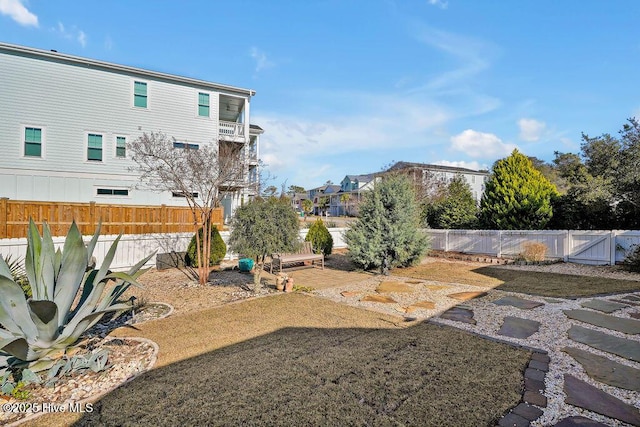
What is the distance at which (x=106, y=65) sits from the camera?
52.0 feet

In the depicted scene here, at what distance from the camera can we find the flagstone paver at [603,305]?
5.81 metres

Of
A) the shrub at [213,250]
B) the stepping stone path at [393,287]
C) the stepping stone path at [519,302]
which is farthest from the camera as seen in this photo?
the shrub at [213,250]

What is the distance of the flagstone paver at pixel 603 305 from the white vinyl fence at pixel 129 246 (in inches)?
410

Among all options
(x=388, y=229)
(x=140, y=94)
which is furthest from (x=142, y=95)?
(x=388, y=229)

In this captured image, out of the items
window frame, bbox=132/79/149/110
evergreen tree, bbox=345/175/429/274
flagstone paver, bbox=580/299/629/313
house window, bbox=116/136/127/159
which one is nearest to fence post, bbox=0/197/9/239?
house window, bbox=116/136/127/159

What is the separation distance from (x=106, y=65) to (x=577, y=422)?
20.8 metres

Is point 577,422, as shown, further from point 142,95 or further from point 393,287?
point 142,95

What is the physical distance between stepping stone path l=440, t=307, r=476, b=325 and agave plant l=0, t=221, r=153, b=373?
496cm

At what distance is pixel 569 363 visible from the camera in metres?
3.64

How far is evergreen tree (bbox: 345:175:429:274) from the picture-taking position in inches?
381

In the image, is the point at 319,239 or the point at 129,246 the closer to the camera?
the point at 129,246

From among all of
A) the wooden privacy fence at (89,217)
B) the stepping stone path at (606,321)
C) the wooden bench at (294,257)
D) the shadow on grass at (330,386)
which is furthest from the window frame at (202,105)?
the stepping stone path at (606,321)

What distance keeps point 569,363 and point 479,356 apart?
0.98 meters

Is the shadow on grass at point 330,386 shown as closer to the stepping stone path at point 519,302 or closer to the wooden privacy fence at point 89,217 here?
the stepping stone path at point 519,302
